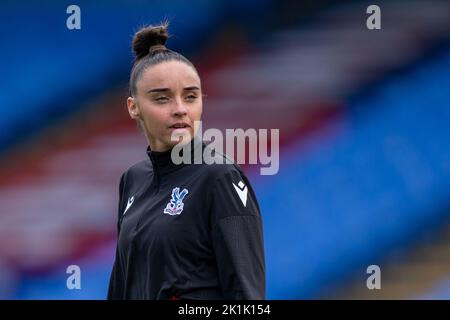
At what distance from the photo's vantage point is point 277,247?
443cm

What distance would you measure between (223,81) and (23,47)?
1114mm

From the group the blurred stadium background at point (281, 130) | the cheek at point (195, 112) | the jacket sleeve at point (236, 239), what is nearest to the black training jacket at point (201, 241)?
the jacket sleeve at point (236, 239)

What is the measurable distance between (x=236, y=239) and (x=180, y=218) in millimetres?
186

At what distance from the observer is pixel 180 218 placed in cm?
235

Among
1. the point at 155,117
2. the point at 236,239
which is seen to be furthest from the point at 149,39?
the point at 236,239

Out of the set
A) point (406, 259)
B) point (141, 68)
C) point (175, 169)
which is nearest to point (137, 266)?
point (175, 169)

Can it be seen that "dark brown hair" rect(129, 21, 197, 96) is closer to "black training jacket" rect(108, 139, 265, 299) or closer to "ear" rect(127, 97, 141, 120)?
"ear" rect(127, 97, 141, 120)

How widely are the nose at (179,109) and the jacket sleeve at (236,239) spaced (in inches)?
10.5

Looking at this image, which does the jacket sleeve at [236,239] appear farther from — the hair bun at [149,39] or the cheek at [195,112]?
the hair bun at [149,39]

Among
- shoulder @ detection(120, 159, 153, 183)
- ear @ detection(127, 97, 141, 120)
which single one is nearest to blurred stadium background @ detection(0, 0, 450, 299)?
shoulder @ detection(120, 159, 153, 183)

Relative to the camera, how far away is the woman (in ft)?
7.54

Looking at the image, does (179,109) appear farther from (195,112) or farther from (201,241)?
(201,241)

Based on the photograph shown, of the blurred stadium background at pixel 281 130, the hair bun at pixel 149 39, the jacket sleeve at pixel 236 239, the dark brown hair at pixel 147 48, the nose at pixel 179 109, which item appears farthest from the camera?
the blurred stadium background at pixel 281 130

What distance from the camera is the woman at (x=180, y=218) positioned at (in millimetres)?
2297
